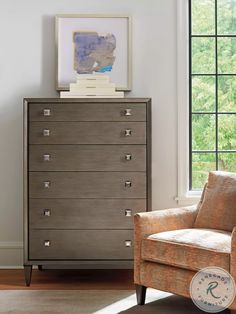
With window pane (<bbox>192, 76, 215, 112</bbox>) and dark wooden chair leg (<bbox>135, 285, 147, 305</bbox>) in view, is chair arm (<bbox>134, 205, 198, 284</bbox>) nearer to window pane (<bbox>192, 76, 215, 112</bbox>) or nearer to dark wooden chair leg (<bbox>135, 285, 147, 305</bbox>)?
dark wooden chair leg (<bbox>135, 285, 147, 305</bbox>)

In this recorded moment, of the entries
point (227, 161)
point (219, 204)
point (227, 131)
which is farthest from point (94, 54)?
point (219, 204)

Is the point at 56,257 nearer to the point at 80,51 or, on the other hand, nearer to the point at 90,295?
the point at 90,295

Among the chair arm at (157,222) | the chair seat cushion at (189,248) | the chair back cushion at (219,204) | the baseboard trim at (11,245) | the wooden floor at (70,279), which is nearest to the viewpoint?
the chair seat cushion at (189,248)

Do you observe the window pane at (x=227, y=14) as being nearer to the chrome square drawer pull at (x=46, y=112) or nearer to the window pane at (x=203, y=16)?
the window pane at (x=203, y=16)

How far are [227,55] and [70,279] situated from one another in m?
2.26

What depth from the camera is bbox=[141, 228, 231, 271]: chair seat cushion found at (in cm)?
366

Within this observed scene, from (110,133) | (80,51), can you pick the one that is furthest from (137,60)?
(110,133)

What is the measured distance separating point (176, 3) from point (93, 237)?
2032mm

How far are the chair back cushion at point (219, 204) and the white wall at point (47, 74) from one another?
79cm

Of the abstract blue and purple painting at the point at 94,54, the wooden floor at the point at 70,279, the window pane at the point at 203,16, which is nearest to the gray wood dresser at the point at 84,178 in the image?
the wooden floor at the point at 70,279

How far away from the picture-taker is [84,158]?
4.68 meters

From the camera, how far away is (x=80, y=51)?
5.12 m

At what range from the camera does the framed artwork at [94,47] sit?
511cm

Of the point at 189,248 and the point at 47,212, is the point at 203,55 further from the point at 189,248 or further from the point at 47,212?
the point at 189,248
